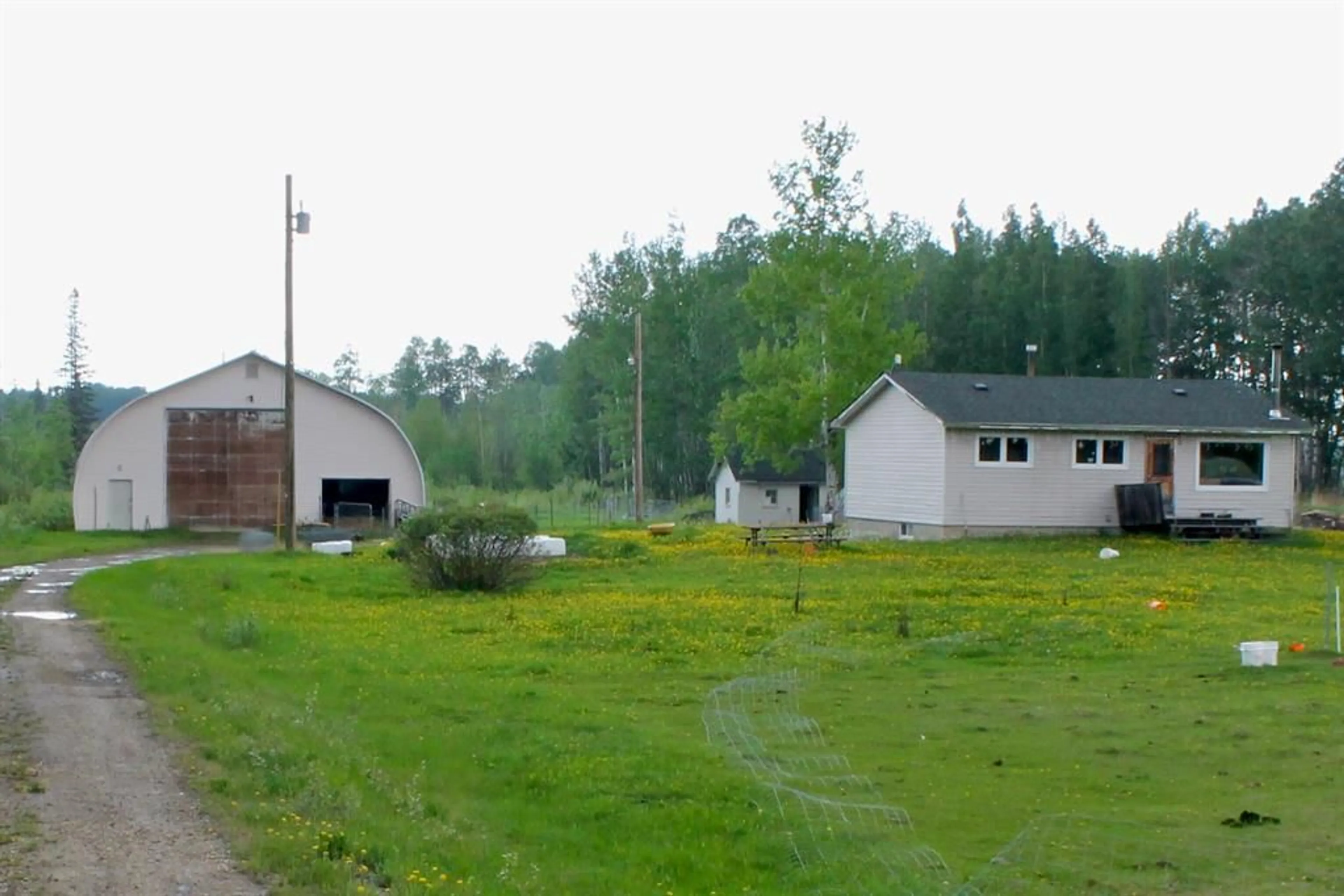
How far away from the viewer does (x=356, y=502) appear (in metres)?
54.8

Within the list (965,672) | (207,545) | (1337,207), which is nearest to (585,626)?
(965,672)

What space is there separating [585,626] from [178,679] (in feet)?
23.0

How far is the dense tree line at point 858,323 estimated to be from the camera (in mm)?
52250

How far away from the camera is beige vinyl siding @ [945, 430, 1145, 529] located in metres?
42.2

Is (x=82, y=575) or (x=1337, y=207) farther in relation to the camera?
(x=1337, y=207)

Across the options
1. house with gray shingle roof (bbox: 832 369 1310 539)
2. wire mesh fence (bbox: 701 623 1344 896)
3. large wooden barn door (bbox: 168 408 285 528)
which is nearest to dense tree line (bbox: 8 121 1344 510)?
house with gray shingle roof (bbox: 832 369 1310 539)

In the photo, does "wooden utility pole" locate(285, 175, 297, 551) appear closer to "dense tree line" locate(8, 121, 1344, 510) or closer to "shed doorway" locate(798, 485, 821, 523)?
"dense tree line" locate(8, 121, 1344, 510)

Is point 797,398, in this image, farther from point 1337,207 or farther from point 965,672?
point 965,672

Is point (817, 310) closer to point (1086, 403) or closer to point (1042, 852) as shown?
point (1086, 403)

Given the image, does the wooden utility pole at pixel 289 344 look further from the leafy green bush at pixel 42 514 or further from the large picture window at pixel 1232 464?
the large picture window at pixel 1232 464

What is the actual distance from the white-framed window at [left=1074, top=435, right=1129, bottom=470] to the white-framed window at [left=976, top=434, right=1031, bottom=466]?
1.41 m

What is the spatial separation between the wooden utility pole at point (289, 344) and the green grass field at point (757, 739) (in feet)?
37.2

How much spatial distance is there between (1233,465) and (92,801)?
127 ft

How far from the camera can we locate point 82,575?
104ft
